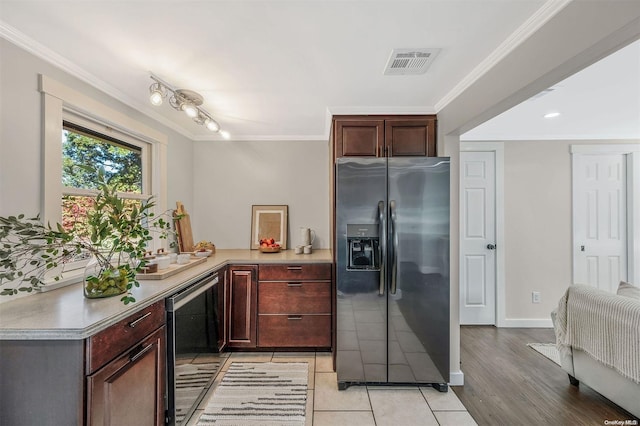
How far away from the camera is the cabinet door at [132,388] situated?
1213 mm

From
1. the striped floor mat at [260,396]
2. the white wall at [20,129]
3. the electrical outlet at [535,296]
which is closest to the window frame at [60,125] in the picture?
the white wall at [20,129]

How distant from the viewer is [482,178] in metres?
3.61

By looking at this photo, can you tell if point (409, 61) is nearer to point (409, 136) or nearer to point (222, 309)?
point (409, 136)

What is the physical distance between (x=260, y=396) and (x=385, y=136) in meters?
2.45

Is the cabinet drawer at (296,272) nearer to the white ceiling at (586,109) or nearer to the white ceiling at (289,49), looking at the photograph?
the white ceiling at (289,49)

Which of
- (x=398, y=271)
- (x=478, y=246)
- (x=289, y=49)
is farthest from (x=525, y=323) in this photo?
(x=289, y=49)

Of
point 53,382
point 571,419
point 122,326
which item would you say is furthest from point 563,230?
point 53,382

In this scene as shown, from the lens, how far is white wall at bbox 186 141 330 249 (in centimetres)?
354

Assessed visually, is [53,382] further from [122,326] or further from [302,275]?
[302,275]

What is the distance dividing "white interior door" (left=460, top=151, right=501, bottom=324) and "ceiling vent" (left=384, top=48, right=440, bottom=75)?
7.21 feet

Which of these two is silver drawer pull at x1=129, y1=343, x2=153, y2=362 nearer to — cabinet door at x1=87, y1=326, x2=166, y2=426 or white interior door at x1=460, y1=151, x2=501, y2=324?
cabinet door at x1=87, y1=326, x2=166, y2=426

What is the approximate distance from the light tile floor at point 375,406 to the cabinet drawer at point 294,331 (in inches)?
12.8

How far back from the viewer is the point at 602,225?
139 inches

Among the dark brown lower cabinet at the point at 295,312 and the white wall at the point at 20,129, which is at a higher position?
the white wall at the point at 20,129
